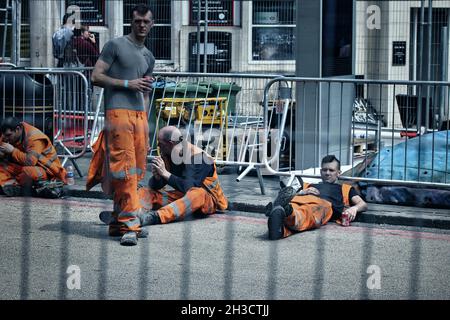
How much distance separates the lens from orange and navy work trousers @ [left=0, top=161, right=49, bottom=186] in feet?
35.4

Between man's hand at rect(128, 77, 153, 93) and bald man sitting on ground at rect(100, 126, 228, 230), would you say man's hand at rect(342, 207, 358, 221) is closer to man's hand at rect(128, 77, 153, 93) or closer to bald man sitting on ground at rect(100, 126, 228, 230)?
bald man sitting on ground at rect(100, 126, 228, 230)

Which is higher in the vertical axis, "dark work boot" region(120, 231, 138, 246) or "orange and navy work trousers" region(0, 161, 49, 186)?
"orange and navy work trousers" region(0, 161, 49, 186)

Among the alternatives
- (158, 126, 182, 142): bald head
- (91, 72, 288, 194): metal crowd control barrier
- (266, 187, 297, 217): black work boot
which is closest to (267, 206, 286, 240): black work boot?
(266, 187, 297, 217): black work boot

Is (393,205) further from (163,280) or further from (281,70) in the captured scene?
(281,70)

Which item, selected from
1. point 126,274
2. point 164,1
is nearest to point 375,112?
point 126,274

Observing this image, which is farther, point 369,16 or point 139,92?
point 369,16

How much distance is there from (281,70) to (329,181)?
34.7ft

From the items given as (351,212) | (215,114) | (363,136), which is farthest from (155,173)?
(363,136)

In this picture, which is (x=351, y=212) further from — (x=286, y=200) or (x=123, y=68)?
(x=123, y=68)

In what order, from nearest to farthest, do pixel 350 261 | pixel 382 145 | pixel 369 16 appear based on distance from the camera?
pixel 350 261
pixel 382 145
pixel 369 16

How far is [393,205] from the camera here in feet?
34.0

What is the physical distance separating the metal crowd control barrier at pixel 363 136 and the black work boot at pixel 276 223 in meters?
1.62

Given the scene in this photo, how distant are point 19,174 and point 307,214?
10.9 feet

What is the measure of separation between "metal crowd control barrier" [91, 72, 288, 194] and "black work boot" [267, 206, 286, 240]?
7.56 feet
